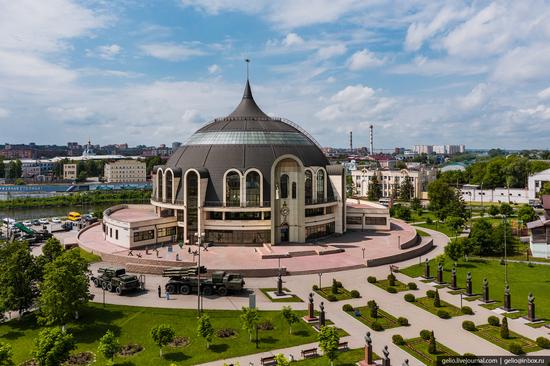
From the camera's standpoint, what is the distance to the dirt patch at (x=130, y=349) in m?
26.7

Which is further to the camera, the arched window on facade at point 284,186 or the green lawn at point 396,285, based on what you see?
the arched window on facade at point 284,186

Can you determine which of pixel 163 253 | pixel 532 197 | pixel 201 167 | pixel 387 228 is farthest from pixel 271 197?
pixel 532 197

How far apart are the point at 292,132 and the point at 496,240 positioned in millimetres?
32255

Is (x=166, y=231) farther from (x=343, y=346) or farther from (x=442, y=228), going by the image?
(x=442, y=228)

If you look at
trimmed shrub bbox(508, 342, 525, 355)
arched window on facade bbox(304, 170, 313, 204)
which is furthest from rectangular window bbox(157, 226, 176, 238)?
trimmed shrub bbox(508, 342, 525, 355)

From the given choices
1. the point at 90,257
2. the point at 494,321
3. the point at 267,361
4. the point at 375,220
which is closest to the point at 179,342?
the point at 267,361

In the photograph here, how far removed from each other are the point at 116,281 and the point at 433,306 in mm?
27307

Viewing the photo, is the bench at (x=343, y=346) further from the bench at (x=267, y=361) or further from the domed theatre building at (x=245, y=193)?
the domed theatre building at (x=245, y=193)

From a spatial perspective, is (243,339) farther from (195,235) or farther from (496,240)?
(496,240)

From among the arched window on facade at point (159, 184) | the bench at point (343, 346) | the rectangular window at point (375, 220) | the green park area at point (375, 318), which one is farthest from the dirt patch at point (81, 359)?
the rectangular window at point (375, 220)

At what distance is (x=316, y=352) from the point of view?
26234mm

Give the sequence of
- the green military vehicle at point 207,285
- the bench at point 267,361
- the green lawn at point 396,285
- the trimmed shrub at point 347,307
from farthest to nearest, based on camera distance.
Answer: the green lawn at point 396,285 → the green military vehicle at point 207,285 → the trimmed shrub at point 347,307 → the bench at point 267,361

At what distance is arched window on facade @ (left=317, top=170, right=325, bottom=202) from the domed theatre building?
15 centimetres

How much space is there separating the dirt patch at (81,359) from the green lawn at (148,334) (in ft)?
2.00
